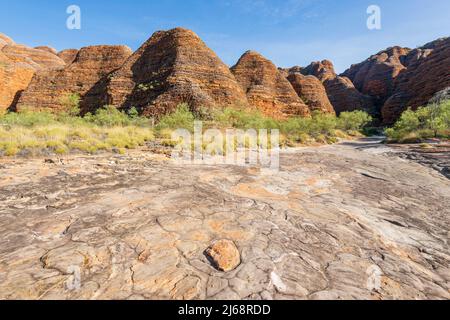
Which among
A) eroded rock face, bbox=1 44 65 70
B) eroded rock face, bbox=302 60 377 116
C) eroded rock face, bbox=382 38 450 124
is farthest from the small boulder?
eroded rock face, bbox=302 60 377 116

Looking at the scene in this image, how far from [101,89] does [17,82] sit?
1397 centimetres

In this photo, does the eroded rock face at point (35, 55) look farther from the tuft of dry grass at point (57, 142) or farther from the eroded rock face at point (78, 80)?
the tuft of dry grass at point (57, 142)

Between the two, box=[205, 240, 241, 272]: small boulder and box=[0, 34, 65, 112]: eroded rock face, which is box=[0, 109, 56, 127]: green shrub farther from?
box=[205, 240, 241, 272]: small boulder

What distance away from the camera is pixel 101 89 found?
33.0 m

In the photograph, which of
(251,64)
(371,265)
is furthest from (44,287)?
(251,64)

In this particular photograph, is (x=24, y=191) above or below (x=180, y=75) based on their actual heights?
below

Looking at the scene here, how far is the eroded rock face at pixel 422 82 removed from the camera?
41312 millimetres

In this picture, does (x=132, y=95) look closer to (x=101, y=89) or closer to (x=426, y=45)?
(x=101, y=89)

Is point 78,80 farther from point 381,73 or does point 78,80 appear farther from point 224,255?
point 381,73

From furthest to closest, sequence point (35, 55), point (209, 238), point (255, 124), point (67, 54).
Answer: point (67, 54) → point (35, 55) → point (255, 124) → point (209, 238)

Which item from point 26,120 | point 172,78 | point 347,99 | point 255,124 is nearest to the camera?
point 26,120

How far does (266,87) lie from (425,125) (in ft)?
76.6

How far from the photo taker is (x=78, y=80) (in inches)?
1373

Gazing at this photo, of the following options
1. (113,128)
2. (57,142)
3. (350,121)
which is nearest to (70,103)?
(113,128)
